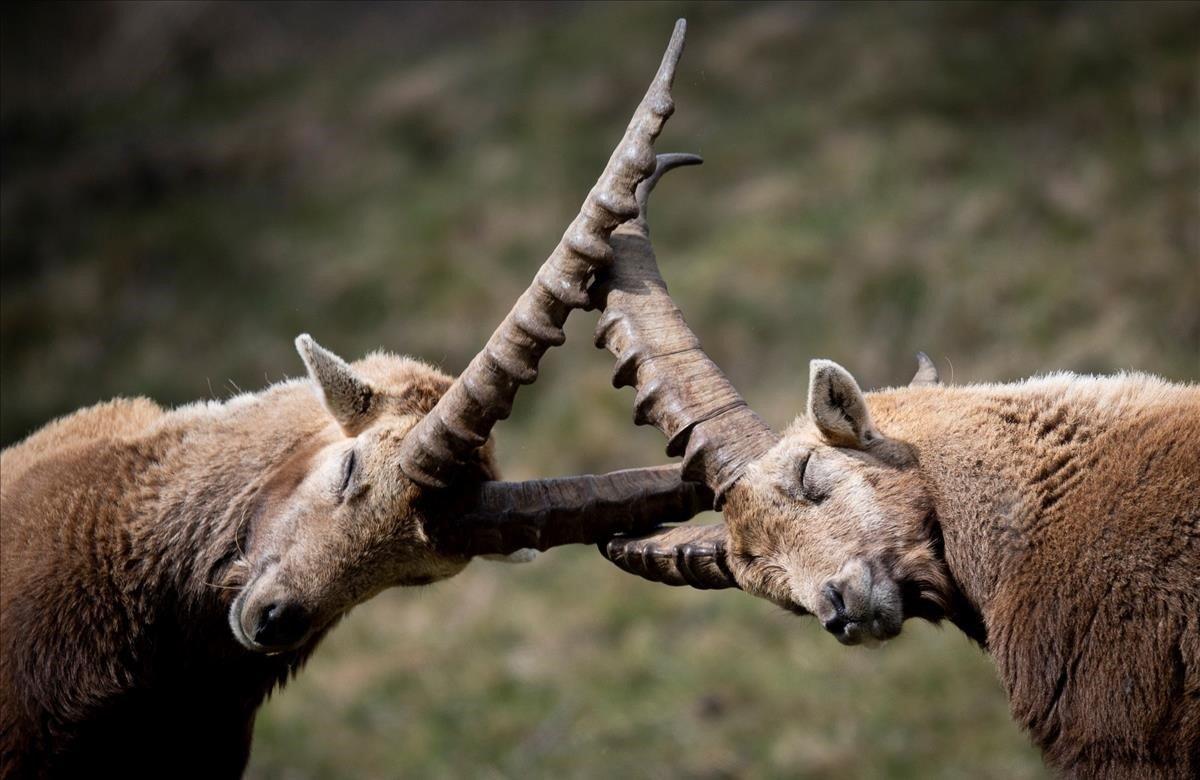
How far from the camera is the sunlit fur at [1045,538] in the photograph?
454cm

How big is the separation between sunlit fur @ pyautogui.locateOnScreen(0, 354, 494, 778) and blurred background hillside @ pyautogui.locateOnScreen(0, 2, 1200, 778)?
3.31 metres

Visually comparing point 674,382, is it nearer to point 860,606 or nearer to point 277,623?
point 860,606

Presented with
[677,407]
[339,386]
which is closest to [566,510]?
[677,407]

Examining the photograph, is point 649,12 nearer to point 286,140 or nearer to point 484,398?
point 286,140

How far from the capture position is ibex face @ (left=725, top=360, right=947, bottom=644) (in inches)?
189

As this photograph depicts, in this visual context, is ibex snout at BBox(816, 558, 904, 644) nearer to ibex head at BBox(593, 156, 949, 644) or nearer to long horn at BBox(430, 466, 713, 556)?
ibex head at BBox(593, 156, 949, 644)

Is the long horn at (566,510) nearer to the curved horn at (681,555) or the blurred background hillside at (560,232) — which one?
the curved horn at (681,555)

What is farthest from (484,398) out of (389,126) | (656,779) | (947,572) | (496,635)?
(389,126)

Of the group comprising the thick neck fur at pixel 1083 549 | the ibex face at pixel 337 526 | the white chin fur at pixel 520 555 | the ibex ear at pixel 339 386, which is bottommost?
the thick neck fur at pixel 1083 549

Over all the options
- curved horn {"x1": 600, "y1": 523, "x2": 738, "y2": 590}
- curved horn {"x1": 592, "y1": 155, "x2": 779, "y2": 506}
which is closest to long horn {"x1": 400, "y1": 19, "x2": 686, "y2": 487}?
curved horn {"x1": 592, "y1": 155, "x2": 779, "y2": 506}

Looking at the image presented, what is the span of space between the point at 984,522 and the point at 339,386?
2.51 meters

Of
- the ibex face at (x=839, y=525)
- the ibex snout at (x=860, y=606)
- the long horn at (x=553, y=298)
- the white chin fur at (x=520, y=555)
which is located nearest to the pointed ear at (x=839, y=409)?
the ibex face at (x=839, y=525)

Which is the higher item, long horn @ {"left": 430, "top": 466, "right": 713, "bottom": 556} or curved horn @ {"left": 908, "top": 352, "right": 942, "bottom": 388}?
curved horn @ {"left": 908, "top": 352, "right": 942, "bottom": 388}

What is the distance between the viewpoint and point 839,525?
4934 millimetres
